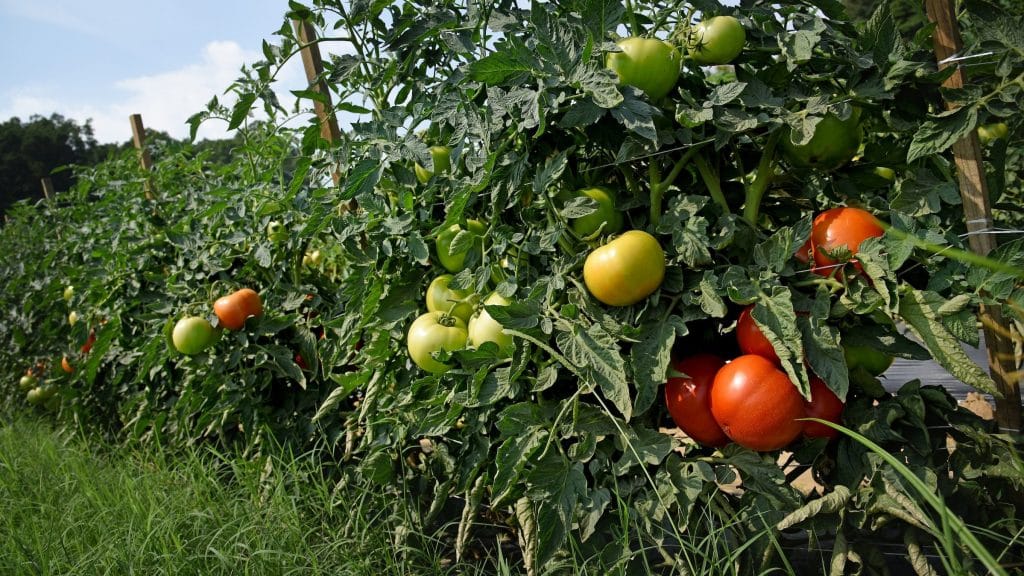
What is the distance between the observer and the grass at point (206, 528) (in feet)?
5.11

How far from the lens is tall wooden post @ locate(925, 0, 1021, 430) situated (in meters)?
1.20

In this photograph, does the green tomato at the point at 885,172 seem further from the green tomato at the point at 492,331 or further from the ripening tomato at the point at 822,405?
the green tomato at the point at 492,331

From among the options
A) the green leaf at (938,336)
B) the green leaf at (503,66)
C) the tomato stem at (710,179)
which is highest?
the green leaf at (503,66)

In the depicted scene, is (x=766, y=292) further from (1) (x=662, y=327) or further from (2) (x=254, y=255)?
(2) (x=254, y=255)

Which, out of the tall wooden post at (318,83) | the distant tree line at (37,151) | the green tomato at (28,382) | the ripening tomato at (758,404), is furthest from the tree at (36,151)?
the ripening tomato at (758,404)

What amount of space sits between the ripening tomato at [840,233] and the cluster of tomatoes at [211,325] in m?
1.59

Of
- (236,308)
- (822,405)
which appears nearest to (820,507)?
(822,405)

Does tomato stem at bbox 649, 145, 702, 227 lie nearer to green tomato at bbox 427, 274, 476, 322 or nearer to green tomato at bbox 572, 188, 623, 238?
green tomato at bbox 572, 188, 623, 238

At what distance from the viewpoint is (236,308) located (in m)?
2.07

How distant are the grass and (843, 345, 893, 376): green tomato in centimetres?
89

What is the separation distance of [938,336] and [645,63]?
0.63 m

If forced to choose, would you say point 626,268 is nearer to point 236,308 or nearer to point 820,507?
point 820,507

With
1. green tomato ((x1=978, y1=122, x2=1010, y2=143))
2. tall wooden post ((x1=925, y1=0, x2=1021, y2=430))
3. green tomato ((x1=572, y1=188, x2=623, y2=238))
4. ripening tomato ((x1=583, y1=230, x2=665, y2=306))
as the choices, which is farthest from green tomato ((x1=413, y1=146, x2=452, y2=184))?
green tomato ((x1=978, y1=122, x2=1010, y2=143))

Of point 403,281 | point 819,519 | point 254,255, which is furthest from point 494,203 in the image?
point 254,255
